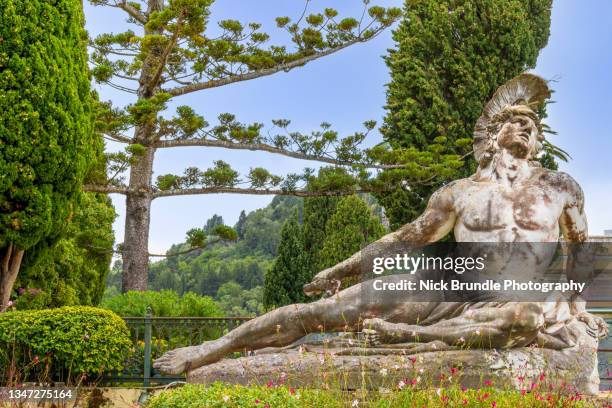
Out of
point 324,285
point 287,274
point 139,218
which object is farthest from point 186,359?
point 287,274

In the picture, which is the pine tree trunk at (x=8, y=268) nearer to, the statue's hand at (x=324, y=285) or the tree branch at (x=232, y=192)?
the tree branch at (x=232, y=192)

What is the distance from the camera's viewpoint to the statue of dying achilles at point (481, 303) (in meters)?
4.54

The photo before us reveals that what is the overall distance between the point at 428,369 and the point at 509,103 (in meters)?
2.19

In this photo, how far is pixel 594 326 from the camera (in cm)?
482

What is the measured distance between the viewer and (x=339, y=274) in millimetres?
5203

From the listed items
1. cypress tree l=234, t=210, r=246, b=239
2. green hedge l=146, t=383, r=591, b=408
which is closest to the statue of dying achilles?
green hedge l=146, t=383, r=591, b=408

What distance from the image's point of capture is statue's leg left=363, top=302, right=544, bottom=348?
14.6ft

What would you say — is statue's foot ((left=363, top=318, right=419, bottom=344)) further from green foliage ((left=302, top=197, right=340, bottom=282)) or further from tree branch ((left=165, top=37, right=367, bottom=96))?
green foliage ((left=302, top=197, right=340, bottom=282))

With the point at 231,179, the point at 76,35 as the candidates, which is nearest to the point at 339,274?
the point at 76,35

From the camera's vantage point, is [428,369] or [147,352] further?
[147,352]

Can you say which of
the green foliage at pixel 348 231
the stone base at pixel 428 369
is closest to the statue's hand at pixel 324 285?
the stone base at pixel 428 369

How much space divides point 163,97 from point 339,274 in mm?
7721

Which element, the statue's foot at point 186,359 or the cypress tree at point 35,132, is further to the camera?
the cypress tree at point 35,132

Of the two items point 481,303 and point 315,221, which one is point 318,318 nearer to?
point 481,303
